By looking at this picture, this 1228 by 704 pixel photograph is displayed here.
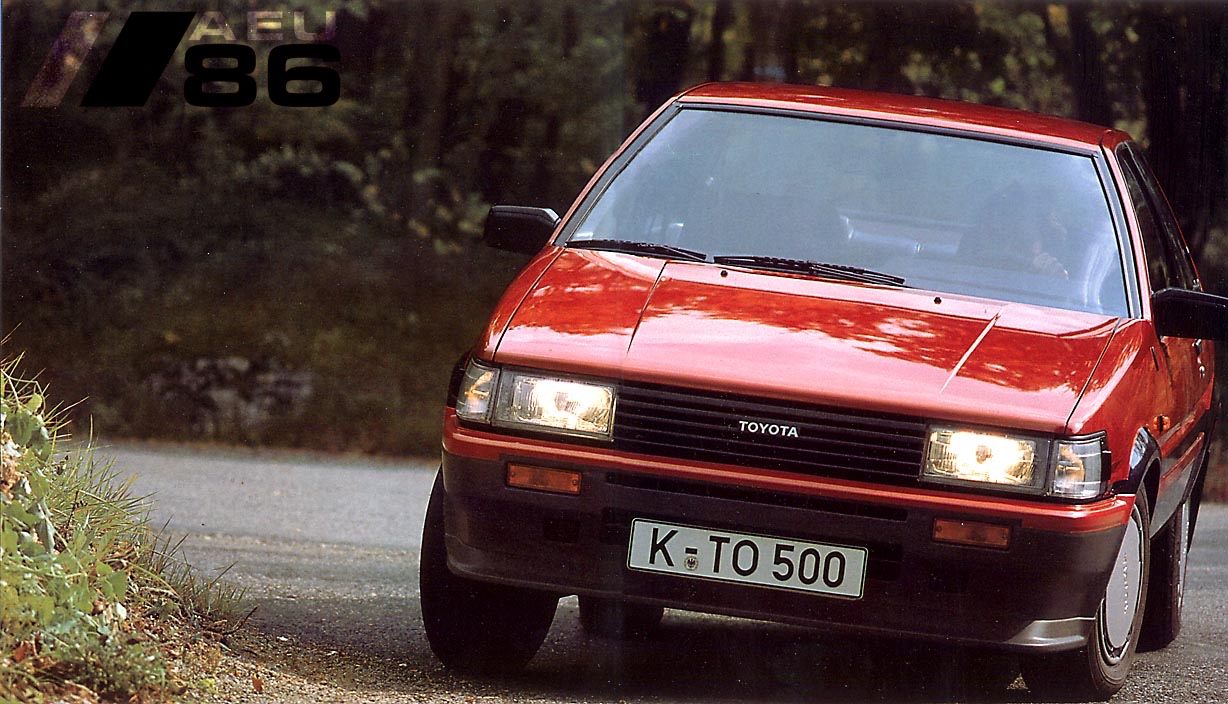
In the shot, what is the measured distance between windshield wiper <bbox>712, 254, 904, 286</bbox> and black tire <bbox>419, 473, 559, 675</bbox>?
3.51 ft

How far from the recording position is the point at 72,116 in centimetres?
1195

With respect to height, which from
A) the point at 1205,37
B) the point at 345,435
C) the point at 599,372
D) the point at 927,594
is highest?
the point at 1205,37

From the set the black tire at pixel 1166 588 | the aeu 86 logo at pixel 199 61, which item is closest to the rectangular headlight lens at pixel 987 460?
the black tire at pixel 1166 588

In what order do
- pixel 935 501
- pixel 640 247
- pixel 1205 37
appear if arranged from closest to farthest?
1. pixel 935 501
2. pixel 640 247
3. pixel 1205 37

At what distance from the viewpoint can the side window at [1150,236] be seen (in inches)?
217

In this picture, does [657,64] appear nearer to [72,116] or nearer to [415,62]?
[415,62]

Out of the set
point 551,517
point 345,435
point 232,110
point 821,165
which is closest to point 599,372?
point 551,517

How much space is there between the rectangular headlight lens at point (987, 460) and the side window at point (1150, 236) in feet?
4.12

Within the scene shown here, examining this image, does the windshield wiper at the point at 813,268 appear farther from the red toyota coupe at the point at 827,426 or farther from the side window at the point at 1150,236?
the side window at the point at 1150,236

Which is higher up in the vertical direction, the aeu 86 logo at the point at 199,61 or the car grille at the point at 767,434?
the aeu 86 logo at the point at 199,61

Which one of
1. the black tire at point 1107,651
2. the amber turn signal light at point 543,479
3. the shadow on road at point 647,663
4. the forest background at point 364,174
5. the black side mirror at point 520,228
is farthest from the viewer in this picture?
the forest background at point 364,174

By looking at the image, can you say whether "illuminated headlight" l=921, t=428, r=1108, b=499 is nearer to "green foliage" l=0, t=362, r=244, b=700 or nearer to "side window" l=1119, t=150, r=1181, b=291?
"side window" l=1119, t=150, r=1181, b=291

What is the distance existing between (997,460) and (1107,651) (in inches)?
37.0

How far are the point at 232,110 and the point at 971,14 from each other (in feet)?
16.2
